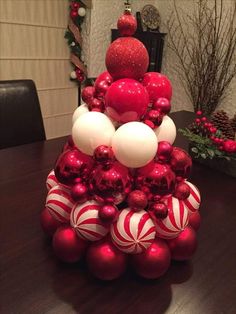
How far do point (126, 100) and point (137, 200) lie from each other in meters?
0.18

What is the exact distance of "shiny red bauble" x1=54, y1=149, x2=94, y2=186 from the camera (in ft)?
1.75

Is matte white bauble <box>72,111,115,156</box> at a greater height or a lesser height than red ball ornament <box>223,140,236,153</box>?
greater

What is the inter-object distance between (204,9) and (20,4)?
1.73m

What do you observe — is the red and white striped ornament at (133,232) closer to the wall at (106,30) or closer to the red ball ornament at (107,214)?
the red ball ornament at (107,214)

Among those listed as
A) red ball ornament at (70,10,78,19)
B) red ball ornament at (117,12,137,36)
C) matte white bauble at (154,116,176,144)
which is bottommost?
matte white bauble at (154,116,176,144)

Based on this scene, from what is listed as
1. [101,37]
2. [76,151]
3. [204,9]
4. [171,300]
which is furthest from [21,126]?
[204,9]

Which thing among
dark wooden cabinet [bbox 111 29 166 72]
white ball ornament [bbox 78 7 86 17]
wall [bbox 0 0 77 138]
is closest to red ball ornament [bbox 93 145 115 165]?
wall [bbox 0 0 77 138]

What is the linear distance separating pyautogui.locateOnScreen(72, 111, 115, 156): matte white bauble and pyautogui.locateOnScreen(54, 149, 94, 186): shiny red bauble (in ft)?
0.08

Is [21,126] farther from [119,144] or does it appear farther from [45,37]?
[45,37]

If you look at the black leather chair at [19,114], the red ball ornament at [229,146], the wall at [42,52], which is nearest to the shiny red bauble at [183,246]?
the red ball ornament at [229,146]

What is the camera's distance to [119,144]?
19.2 inches

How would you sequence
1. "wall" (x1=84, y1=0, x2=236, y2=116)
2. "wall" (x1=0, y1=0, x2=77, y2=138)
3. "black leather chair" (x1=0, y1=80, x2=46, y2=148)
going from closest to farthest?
"black leather chair" (x1=0, y1=80, x2=46, y2=148) → "wall" (x1=0, y1=0, x2=77, y2=138) → "wall" (x1=84, y1=0, x2=236, y2=116)

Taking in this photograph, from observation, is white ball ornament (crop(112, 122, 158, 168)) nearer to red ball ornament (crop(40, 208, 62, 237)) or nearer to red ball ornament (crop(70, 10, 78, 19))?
red ball ornament (crop(40, 208, 62, 237))

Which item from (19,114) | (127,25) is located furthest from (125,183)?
(19,114)
